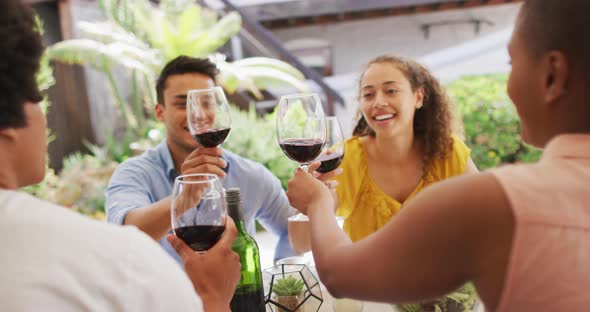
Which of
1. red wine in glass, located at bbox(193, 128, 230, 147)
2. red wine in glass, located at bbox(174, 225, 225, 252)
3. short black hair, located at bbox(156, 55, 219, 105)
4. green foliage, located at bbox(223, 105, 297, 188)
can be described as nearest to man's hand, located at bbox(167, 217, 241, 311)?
red wine in glass, located at bbox(174, 225, 225, 252)

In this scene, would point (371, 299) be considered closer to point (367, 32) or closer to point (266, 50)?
point (266, 50)

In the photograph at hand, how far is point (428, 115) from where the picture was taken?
114 inches

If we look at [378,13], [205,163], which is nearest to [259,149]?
[205,163]

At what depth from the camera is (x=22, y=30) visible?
2.80 ft

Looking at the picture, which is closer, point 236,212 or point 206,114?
point 236,212

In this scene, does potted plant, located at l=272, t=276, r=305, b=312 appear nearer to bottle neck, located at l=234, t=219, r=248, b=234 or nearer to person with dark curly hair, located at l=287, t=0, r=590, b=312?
bottle neck, located at l=234, t=219, r=248, b=234

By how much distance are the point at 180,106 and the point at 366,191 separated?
1002mm

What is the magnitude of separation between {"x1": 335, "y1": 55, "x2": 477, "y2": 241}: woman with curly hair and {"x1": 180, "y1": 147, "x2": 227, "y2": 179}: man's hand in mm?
1017

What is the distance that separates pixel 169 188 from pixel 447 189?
5.40 feet

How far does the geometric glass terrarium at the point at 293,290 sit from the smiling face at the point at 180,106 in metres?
1.08

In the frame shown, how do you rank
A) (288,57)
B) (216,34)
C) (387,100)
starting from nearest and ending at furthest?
1. (387,100)
2. (216,34)
3. (288,57)

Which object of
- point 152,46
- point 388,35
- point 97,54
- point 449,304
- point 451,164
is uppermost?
point 388,35

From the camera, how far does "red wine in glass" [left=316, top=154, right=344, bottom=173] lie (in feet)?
5.86

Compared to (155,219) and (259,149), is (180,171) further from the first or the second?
(259,149)
